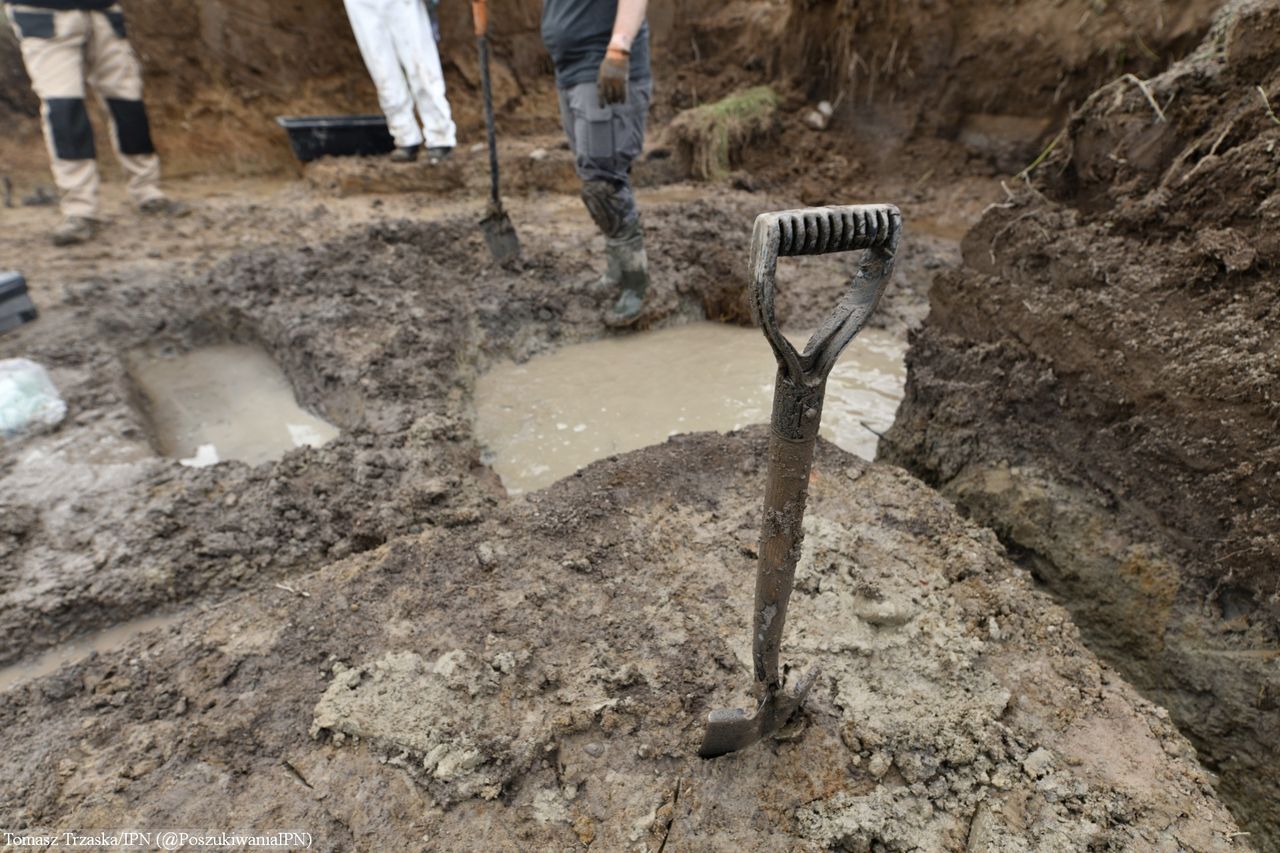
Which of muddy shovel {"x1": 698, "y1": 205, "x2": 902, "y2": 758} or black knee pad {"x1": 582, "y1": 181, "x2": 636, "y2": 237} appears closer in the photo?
muddy shovel {"x1": 698, "y1": 205, "x2": 902, "y2": 758}

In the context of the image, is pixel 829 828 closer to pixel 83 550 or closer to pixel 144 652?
pixel 144 652

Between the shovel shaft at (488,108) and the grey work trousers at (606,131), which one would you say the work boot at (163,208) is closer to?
the shovel shaft at (488,108)

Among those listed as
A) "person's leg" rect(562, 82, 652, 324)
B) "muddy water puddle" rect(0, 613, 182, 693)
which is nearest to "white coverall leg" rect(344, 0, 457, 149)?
"person's leg" rect(562, 82, 652, 324)

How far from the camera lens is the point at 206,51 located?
6.02 metres

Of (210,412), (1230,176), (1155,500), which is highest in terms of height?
(1230,176)

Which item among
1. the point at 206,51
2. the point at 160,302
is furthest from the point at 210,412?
the point at 206,51

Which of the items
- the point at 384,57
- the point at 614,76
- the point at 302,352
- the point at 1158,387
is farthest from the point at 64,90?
the point at 1158,387

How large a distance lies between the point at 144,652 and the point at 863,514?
202 cm

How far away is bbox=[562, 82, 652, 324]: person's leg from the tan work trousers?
3.81 m

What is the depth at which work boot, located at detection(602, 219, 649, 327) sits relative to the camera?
11.7 feet

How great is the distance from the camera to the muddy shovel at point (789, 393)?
84cm

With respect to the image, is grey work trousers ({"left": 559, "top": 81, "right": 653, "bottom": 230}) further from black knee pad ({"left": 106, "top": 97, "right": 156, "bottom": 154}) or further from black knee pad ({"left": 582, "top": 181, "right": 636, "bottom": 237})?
black knee pad ({"left": 106, "top": 97, "right": 156, "bottom": 154})

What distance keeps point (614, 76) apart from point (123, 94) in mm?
4382

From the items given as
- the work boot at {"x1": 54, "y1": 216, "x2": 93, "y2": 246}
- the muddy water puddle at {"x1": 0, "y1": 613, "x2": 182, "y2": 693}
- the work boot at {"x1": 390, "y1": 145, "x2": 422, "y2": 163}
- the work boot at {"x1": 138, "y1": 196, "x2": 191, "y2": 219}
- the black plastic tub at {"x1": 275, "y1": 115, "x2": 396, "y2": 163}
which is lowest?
the muddy water puddle at {"x1": 0, "y1": 613, "x2": 182, "y2": 693}
